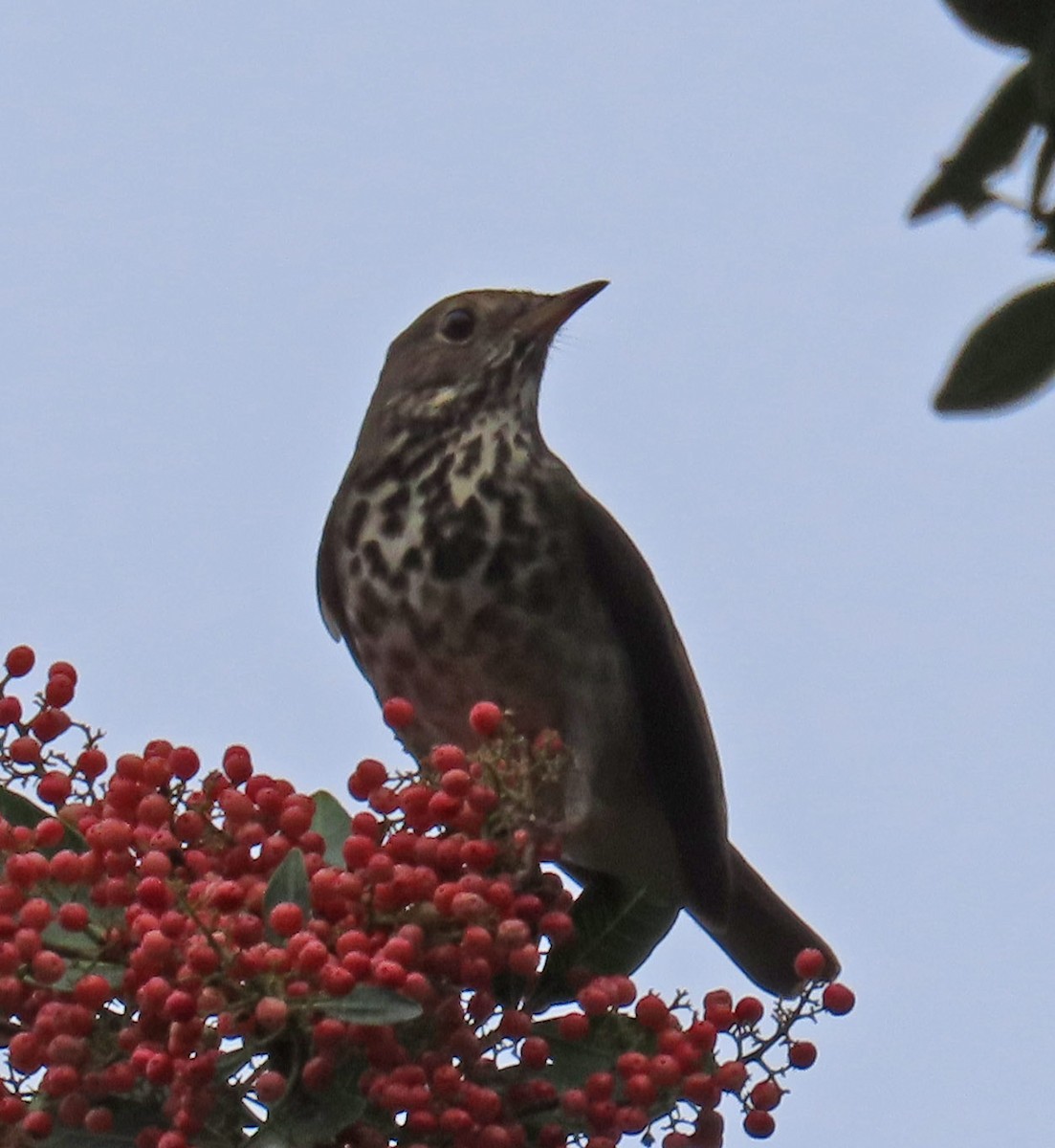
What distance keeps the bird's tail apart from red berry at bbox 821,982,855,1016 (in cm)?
215

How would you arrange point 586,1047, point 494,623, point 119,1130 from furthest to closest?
point 494,623 → point 586,1047 → point 119,1130

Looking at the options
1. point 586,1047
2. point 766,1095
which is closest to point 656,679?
point 766,1095

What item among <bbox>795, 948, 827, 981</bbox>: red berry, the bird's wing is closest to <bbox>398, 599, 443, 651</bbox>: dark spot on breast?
the bird's wing

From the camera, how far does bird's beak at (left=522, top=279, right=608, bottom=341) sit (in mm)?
5730

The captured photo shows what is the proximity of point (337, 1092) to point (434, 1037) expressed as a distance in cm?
21

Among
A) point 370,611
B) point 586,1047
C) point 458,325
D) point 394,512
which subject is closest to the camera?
point 586,1047

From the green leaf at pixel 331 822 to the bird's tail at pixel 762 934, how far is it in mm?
2204

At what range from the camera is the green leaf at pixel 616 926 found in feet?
11.4

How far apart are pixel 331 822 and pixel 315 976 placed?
0.75 m

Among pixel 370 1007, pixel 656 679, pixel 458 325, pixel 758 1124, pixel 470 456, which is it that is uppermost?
pixel 458 325

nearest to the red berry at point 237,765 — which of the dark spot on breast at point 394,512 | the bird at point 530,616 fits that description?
the bird at point 530,616

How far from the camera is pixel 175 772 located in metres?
3.24

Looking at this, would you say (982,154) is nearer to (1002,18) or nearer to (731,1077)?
(1002,18)

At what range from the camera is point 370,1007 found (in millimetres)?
2750
